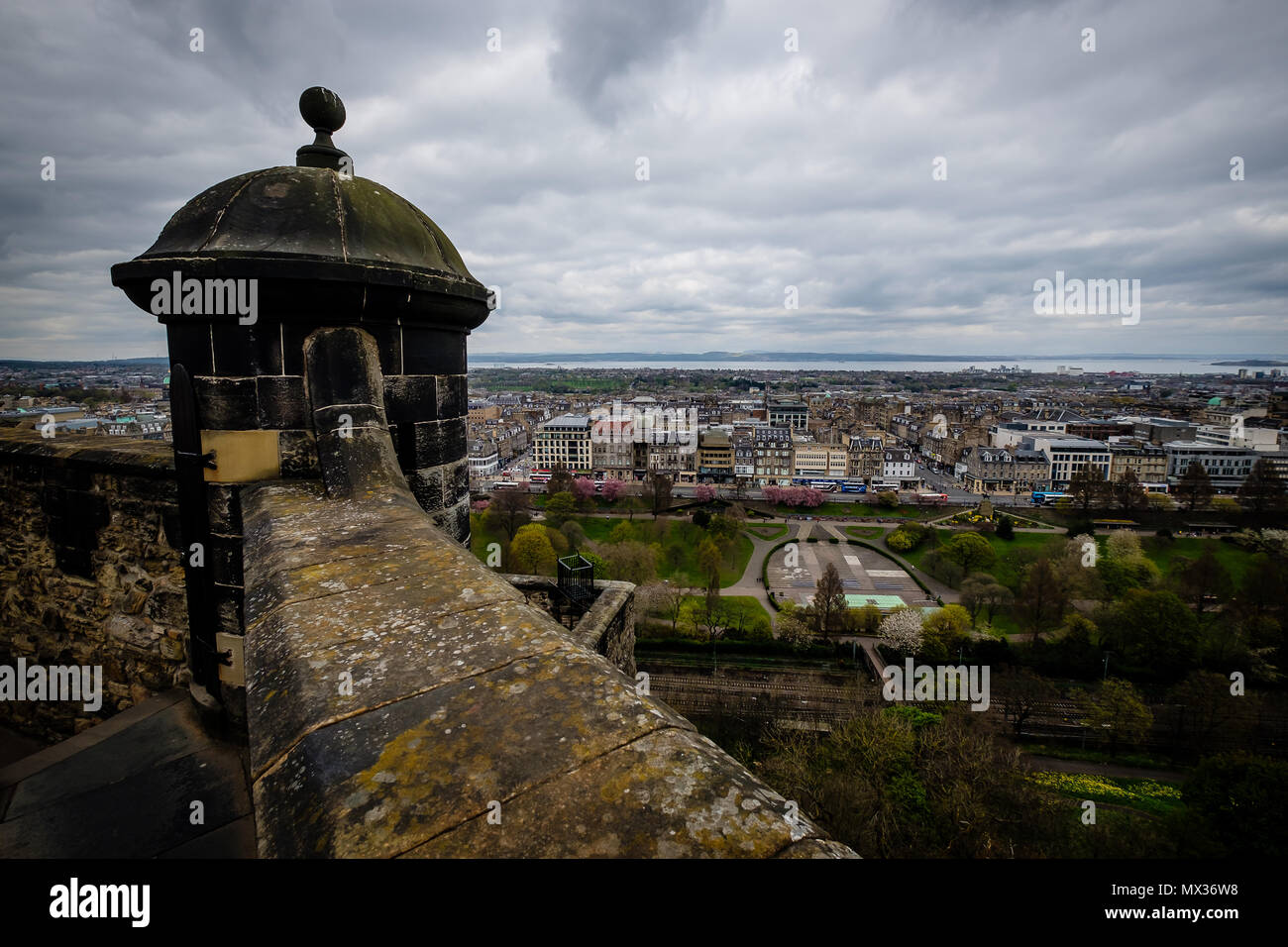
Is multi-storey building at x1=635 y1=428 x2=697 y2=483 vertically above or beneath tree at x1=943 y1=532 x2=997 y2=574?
above

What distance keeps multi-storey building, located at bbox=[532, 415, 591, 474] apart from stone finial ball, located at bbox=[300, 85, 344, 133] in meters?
94.9

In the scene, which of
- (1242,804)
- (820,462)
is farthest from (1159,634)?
(820,462)

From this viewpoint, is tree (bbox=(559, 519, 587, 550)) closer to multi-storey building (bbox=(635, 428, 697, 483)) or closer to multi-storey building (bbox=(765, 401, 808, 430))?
multi-storey building (bbox=(635, 428, 697, 483))

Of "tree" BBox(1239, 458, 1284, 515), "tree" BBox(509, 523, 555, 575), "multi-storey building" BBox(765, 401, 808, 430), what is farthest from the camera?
"multi-storey building" BBox(765, 401, 808, 430)

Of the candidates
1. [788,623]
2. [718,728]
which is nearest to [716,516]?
[788,623]

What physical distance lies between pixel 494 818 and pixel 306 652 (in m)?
0.88

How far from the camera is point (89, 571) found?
470 cm

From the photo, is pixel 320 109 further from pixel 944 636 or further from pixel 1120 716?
pixel 944 636

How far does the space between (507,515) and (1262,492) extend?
253ft

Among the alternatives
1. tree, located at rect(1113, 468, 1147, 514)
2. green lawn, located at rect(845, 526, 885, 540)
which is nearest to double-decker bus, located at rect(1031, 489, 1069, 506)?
tree, located at rect(1113, 468, 1147, 514)

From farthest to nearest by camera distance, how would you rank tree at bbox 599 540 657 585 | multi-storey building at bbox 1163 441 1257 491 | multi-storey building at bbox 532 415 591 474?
multi-storey building at bbox 532 415 591 474 → multi-storey building at bbox 1163 441 1257 491 → tree at bbox 599 540 657 585

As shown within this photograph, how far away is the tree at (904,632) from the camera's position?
3503cm

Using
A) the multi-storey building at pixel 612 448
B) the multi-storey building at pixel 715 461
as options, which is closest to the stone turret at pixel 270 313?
the multi-storey building at pixel 715 461

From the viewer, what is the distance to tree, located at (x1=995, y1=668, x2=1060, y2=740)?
2919 centimetres
